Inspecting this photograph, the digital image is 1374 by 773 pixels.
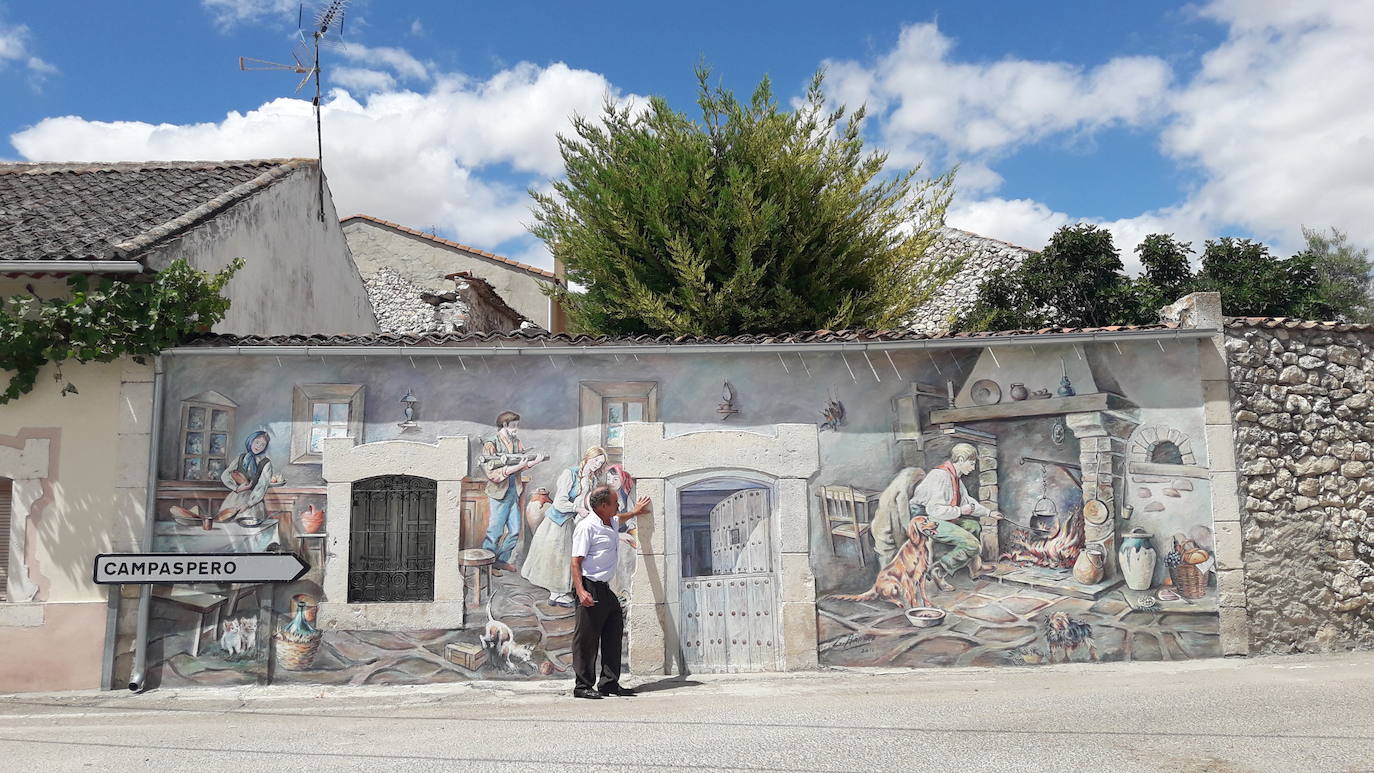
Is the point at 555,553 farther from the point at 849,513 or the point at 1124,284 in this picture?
the point at 1124,284

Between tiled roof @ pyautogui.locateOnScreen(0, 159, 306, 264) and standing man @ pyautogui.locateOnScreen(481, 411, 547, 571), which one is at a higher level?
tiled roof @ pyautogui.locateOnScreen(0, 159, 306, 264)

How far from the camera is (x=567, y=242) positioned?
1564 centimetres

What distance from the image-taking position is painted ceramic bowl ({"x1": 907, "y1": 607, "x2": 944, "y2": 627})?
7879 mm

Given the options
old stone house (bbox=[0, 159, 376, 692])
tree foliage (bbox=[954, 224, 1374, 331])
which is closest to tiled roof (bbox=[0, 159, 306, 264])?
old stone house (bbox=[0, 159, 376, 692])

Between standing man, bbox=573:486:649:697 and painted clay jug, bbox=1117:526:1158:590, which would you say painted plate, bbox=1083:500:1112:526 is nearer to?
painted clay jug, bbox=1117:526:1158:590

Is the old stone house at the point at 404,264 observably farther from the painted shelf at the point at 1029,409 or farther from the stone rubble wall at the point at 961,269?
the painted shelf at the point at 1029,409

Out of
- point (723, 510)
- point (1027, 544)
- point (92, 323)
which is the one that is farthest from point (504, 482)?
point (1027, 544)

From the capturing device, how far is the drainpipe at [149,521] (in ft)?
25.0

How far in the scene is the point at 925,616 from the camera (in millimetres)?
7891

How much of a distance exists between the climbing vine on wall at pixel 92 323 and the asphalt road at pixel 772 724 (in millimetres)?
2615

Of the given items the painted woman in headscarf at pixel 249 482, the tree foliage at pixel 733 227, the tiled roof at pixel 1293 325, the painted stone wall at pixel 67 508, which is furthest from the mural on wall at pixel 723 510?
the tree foliage at pixel 733 227

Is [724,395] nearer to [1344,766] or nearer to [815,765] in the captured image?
[815,765]

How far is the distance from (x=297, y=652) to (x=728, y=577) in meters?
3.50

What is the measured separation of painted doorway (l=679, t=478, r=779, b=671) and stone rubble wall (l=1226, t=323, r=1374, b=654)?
3943mm
